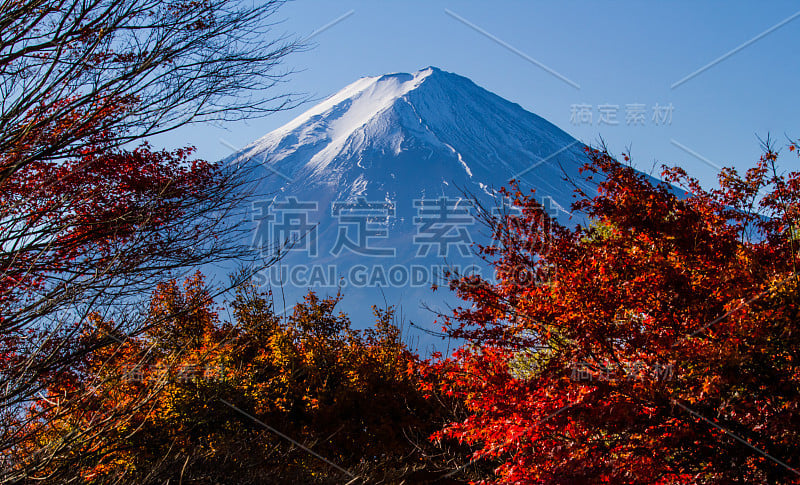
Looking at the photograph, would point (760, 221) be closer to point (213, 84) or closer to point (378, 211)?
point (213, 84)

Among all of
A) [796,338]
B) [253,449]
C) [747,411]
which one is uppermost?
[796,338]

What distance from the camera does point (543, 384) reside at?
18.9 ft

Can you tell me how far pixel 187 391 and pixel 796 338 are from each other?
30.7 ft

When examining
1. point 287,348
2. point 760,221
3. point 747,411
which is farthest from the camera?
point 287,348

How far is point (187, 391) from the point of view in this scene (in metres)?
10.0

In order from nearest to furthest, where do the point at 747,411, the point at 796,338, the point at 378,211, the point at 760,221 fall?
1. the point at 796,338
2. the point at 747,411
3. the point at 760,221
4. the point at 378,211

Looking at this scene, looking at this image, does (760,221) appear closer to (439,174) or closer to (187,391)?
(187,391)

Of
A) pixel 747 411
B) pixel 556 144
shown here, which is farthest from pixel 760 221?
pixel 556 144

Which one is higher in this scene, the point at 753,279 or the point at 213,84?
the point at 213,84

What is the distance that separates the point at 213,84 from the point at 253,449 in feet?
17.0

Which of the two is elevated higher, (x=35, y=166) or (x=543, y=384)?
(x=35, y=166)

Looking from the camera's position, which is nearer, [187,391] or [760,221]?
[760,221]

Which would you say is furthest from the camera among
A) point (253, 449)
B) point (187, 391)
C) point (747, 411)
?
point (187, 391)

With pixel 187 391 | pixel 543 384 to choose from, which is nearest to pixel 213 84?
pixel 543 384
